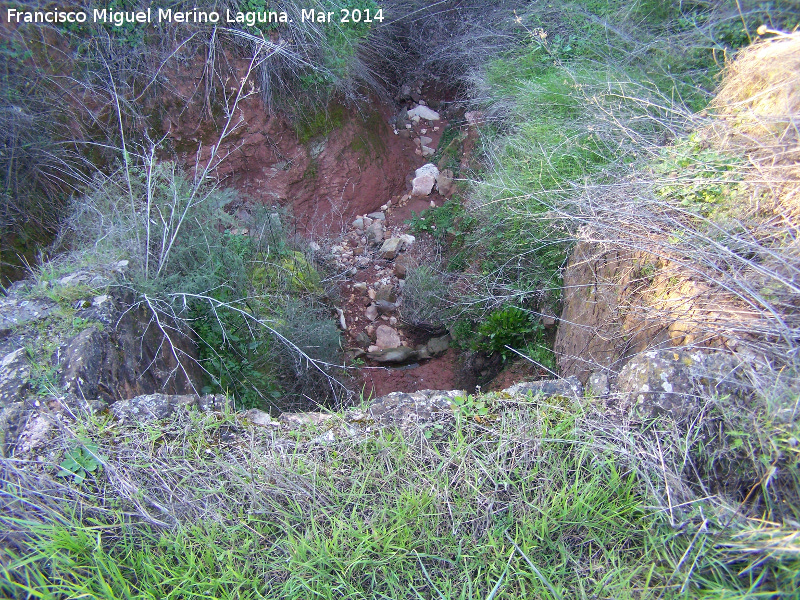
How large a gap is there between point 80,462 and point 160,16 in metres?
4.01

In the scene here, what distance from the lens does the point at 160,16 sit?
419cm

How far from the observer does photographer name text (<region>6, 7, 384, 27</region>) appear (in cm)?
391

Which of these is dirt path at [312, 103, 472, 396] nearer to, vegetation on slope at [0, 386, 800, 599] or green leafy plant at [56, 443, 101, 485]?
vegetation on slope at [0, 386, 800, 599]

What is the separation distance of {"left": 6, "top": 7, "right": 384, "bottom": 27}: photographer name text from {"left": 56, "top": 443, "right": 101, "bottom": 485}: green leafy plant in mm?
3905

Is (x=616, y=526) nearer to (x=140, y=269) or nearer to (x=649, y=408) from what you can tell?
(x=649, y=408)


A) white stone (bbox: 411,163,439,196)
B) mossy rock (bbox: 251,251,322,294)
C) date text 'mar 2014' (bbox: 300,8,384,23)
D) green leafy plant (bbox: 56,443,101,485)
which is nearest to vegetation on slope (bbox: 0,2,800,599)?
green leafy plant (bbox: 56,443,101,485)

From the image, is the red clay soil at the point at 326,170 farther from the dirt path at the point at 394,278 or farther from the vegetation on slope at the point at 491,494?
the vegetation on slope at the point at 491,494

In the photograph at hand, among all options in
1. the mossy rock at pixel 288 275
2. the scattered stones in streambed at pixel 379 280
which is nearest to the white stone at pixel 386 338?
the scattered stones in streambed at pixel 379 280

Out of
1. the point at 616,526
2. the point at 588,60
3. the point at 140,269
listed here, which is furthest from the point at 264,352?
the point at 588,60

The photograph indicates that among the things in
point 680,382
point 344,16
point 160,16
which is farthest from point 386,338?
point 160,16

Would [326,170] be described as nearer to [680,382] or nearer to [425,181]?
[425,181]

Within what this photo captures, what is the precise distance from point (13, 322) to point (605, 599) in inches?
108

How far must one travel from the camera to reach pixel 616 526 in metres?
1.59

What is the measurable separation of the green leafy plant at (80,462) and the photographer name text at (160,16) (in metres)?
3.91
